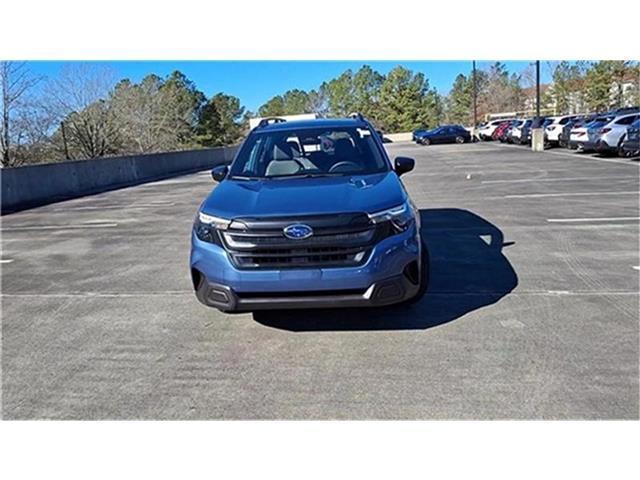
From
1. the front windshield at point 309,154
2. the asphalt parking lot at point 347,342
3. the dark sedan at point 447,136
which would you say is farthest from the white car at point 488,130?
the front windshield at point 309,154

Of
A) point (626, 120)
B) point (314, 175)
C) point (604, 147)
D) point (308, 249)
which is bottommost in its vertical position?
point (604, 147)

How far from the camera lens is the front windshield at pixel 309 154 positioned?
4758mm

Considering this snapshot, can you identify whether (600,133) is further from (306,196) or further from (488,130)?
(488,130)

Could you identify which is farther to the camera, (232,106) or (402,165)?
(232,106)

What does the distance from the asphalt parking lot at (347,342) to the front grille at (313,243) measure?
2.38ft

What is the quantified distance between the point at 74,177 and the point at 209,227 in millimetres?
16181

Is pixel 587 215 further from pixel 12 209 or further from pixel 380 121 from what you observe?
pixel 380 121

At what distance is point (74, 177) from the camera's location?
17859 millimetres

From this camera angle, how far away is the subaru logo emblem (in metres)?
3.57

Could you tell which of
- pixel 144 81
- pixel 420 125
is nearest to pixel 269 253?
pixel 144 81

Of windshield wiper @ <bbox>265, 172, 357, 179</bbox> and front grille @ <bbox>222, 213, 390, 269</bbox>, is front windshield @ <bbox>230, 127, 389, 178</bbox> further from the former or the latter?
front grille @ <bbox>222, 213, 390, 269</bbox>

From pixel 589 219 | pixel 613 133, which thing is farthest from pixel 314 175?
pixel 613 133

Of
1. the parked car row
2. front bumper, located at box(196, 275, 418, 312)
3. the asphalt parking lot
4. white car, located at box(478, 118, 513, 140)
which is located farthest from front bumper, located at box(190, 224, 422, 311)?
white car, located at box(478, 118, 513, 140)
